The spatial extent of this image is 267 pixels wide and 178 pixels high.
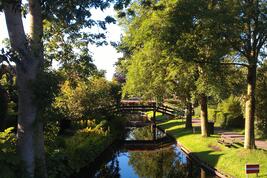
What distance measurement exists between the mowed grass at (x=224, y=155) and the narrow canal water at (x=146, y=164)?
778mm

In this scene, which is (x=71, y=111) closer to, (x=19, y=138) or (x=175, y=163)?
(x=175, y=163)

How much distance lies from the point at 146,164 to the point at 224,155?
5875 millimetres

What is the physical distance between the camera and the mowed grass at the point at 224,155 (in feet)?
57.2

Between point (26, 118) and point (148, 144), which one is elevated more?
point (26, 118)

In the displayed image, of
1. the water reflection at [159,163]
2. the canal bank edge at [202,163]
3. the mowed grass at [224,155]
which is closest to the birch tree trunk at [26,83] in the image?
the mowed grass at [224,155]

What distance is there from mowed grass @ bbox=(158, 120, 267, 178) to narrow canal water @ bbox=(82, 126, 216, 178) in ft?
2.55

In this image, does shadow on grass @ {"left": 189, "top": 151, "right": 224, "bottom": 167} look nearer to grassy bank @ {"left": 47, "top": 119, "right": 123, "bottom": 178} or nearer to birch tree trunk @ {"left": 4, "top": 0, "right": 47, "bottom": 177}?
grassy bank @ {"left": 47, "top": 119, "right": 123, "bottom": 178}

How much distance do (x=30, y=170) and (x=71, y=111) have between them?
1700cm

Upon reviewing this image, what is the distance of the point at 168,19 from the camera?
17.4 metres

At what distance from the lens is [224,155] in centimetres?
2005

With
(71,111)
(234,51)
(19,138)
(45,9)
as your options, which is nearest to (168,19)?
(234,51)

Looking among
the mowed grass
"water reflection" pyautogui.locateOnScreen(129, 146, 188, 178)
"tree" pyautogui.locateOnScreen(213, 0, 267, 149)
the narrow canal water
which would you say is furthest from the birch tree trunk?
"water reflection" pyautogui.locateOnScreen(129, 146, 188, 178)

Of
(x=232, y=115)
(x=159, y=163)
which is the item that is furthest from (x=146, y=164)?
(x=232, y=115)

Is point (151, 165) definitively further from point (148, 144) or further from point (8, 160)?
point (8, 160)
